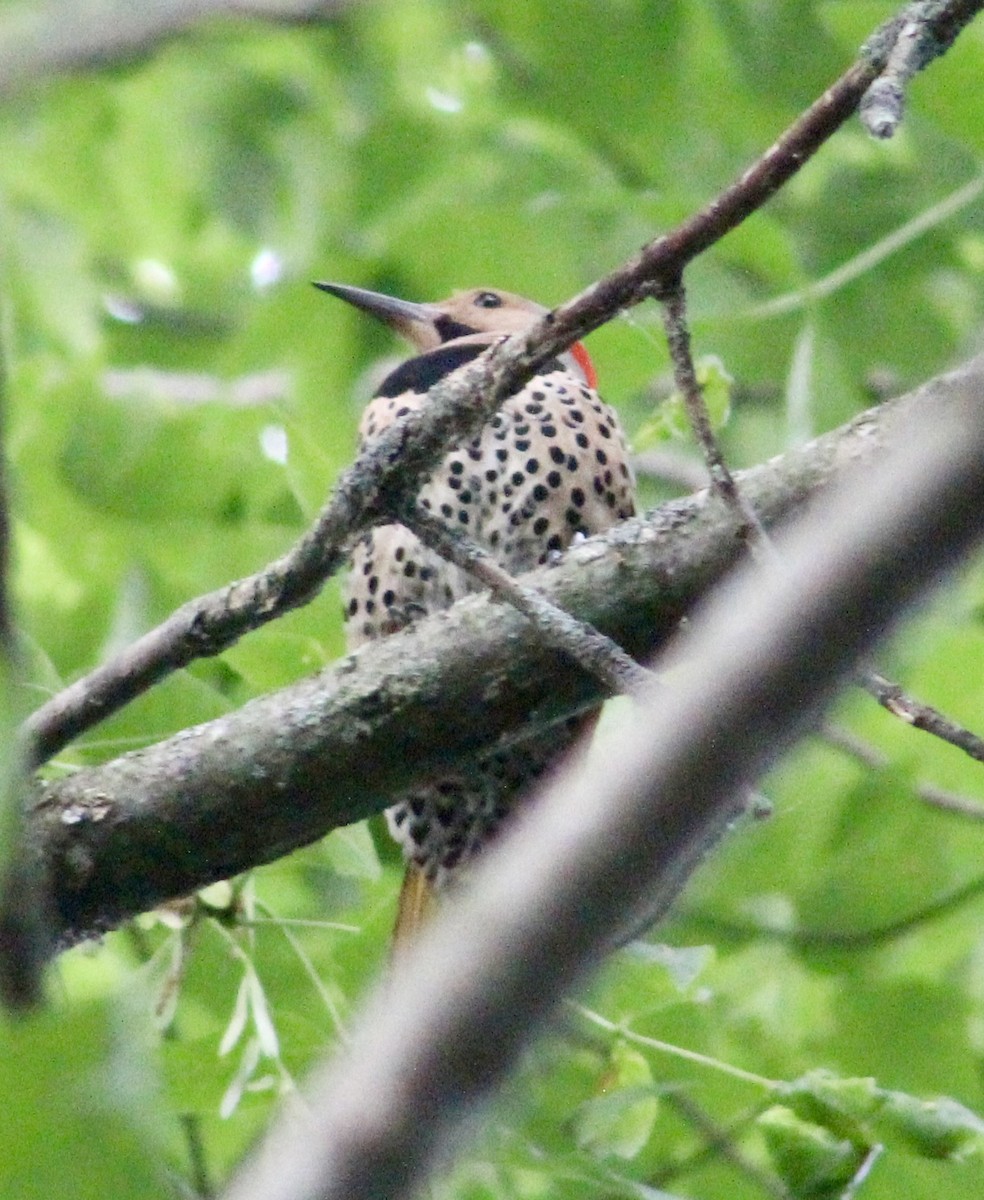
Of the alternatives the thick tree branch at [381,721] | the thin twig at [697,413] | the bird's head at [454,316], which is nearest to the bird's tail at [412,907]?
A: the thick tree branch at [381,721]

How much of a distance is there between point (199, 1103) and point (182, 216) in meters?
4.39

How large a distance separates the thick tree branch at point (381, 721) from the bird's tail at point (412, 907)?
0.73 m

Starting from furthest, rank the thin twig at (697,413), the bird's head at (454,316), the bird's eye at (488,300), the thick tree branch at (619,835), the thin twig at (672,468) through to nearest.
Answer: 1. the thin twig at (672,468)
2. the bird's eye at (488,300)
3. the bird's head at (454,316)
4. the thin twig at (697,413)
5. the thick tree branch at (619,835)

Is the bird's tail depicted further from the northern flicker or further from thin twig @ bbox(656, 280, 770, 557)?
thin twig @ bbox(656, 280, 770, 557)

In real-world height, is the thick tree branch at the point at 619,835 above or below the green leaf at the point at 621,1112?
above

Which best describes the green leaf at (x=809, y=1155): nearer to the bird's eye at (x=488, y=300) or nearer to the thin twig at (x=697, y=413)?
the thin twig at (x=697, y=413)

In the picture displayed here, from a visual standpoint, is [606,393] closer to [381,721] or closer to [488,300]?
[488,300]

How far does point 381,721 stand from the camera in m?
2.88

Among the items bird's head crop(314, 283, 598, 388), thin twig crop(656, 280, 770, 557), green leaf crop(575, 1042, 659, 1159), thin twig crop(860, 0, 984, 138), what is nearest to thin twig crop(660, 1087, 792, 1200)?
green leaf crop(575, 1042, 659, 1159)

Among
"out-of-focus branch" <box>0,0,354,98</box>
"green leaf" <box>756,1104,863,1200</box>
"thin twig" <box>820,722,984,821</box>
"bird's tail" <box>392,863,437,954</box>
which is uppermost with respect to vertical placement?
"out-of-focus branch" <box>0,0,354,98</box>

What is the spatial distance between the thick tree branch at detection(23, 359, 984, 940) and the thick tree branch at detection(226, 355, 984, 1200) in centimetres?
170

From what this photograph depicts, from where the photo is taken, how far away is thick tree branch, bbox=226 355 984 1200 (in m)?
1.01

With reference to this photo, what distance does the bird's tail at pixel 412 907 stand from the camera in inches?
144

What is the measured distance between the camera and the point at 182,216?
6.84 metres
